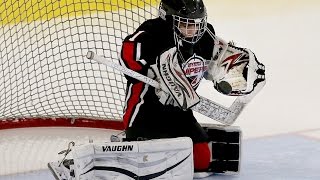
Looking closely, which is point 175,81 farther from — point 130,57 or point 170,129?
point 170,129

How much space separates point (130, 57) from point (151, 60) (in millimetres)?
72

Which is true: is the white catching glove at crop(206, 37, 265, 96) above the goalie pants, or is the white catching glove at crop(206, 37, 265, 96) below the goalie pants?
above

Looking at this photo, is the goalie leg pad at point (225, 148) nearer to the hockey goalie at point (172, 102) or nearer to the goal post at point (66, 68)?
the hockey goalie at point (172, 102)

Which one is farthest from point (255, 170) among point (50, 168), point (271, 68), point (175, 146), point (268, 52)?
point (268, 52)

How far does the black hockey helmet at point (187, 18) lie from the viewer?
2.16 meters

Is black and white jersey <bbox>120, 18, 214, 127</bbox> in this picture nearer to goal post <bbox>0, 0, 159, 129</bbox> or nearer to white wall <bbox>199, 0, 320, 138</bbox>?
goal post <bbox>0, 0, 159, 129</bbox>

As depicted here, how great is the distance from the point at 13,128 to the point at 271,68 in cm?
170

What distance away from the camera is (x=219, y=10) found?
5109 mm

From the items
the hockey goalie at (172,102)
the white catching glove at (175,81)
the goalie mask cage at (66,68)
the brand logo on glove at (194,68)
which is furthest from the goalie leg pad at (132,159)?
the goalie mask cage at (66,68)

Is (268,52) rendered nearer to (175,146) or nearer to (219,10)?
(219,10)

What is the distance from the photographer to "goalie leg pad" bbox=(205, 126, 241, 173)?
2.32m

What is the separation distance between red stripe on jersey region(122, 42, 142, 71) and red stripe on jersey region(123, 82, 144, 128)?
14cm

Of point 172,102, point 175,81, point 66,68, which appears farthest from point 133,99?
point 66,68

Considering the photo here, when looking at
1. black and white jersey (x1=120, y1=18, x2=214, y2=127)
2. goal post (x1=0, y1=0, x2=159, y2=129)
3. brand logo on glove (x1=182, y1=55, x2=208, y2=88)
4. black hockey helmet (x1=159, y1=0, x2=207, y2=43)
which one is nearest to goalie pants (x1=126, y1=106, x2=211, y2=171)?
black and white jersey (x1=120, y1=18, x2=214, y2=127)
